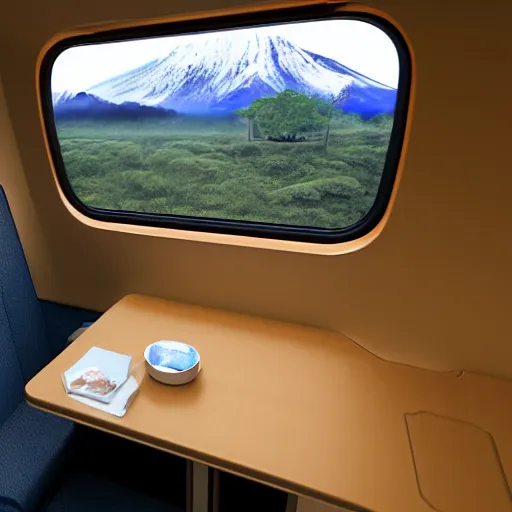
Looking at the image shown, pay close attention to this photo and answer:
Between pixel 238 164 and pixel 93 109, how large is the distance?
58 cm

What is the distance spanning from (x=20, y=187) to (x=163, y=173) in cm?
55

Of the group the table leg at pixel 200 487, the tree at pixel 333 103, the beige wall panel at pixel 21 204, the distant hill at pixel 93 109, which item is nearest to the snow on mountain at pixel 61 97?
the distant hill at pixel 93 109

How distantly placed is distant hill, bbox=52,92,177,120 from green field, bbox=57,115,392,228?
27mm

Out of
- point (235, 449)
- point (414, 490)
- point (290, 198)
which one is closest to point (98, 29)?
point (290, 198)

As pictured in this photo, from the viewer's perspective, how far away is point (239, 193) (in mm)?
1335

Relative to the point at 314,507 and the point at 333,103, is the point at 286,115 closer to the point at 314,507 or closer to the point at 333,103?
the point at 333,103

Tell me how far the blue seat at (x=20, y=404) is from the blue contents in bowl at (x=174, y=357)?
0.48m

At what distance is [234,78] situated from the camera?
3.88ft

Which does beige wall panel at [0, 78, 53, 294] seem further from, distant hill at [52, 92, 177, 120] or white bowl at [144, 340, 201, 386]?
white bowl at [144, 340, 201, 386]

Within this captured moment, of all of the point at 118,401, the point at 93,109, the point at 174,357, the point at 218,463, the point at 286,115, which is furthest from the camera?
the point at 93,109

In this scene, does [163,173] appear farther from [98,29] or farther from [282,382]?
[282,382]

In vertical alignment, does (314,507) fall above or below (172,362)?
below

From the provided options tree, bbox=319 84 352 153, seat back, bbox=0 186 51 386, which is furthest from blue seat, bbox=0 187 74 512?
tree, bbox=319 84 352 153

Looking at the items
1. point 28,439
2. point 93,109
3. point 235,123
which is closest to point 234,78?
point 235,123
